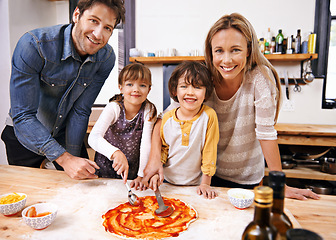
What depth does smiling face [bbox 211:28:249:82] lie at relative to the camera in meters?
1.19

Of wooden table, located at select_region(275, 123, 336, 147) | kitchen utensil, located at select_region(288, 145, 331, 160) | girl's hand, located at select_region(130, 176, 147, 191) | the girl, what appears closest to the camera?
girl's hand, located at select_region(130, 176, 147, 191)

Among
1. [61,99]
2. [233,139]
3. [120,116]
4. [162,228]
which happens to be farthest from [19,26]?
[162,228]

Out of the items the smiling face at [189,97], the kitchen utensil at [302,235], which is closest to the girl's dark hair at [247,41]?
the smiling face at [189,97]

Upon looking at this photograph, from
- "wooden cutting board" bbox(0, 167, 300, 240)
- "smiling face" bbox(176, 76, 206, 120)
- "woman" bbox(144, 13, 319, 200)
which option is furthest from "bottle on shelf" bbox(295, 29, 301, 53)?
"wooden cutting board" bbox(0, 167, 300, 240)

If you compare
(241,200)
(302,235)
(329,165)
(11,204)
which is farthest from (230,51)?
(329,165)

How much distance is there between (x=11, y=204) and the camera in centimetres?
84

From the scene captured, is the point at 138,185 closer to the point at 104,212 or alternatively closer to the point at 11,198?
the point at 104,212

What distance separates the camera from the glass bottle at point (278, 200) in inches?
17.8

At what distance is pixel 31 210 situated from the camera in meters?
0.82

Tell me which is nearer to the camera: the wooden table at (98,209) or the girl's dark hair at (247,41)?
the wooden table at (98,209)

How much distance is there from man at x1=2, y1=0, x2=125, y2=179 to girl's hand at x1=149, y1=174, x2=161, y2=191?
0.94ft

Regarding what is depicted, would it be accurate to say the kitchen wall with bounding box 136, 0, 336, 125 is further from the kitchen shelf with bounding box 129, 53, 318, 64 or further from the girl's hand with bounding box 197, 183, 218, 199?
the girl's hand with bounding box 197, 183, 218, 199

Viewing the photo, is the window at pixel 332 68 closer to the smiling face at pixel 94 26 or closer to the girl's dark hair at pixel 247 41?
the girl's dark hair at pixel 247 41

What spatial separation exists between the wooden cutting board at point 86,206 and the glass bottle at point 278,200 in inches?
10.6
